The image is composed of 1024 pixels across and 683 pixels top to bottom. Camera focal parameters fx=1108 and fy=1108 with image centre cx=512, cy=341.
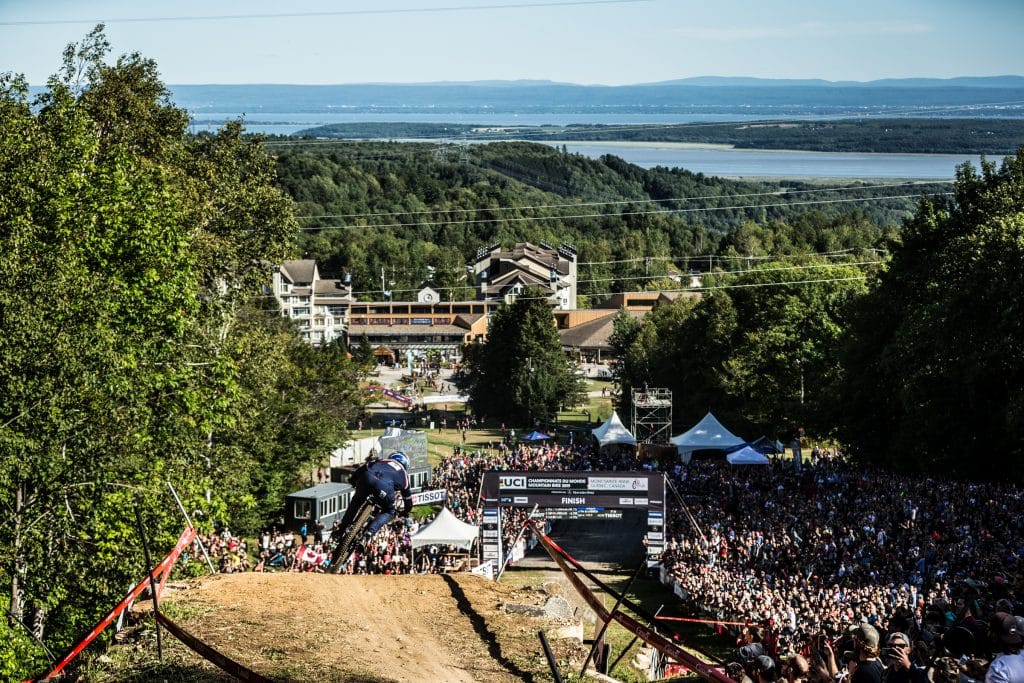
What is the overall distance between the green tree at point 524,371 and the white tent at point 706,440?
3278cm

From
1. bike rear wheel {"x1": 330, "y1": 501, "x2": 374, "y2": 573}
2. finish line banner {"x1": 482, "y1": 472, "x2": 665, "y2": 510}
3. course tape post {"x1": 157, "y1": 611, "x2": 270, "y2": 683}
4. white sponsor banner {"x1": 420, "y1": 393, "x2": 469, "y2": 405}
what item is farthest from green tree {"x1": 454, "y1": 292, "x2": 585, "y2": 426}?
course tape post {"x1": 157, "y1": 611, "x2": 270, "y2": 683}

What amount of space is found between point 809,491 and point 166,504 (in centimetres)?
1910

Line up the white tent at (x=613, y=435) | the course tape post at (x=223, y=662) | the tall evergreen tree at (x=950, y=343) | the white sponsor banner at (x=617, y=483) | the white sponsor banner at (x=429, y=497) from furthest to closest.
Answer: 1. the white tent at (x=613, y=435)
2. the tall evergreen tree at (x=950, y=343)
3. the white sponsor banner at (x=429, y=497)
4. the white sponsor banner at (x=617, y=483)
5. the course tape post at (x=223, y=662)

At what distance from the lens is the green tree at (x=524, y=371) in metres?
79.4

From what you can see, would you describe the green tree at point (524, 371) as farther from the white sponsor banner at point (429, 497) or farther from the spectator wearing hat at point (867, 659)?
the spectator wearing hat at point (867, 659)

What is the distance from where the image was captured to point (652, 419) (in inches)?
2574

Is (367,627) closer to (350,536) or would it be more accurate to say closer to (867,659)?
(350,536)

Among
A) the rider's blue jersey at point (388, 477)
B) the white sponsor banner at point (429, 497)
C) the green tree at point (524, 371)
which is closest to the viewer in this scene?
the rider's blue jersey at point (388, 477)

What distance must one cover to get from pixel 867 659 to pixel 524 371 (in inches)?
2776

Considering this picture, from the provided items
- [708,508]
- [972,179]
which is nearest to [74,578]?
[708,508]

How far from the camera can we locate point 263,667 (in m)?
15.0

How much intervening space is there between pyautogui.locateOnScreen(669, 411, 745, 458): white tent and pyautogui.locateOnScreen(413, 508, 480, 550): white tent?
1605 centimetres

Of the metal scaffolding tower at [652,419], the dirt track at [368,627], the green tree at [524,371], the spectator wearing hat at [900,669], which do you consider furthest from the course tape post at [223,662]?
the green tree at [524,371]

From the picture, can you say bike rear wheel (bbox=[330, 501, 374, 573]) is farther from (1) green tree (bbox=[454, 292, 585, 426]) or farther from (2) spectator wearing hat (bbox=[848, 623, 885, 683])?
(1) green tree (bbox=[454, 292, 585, 426])
